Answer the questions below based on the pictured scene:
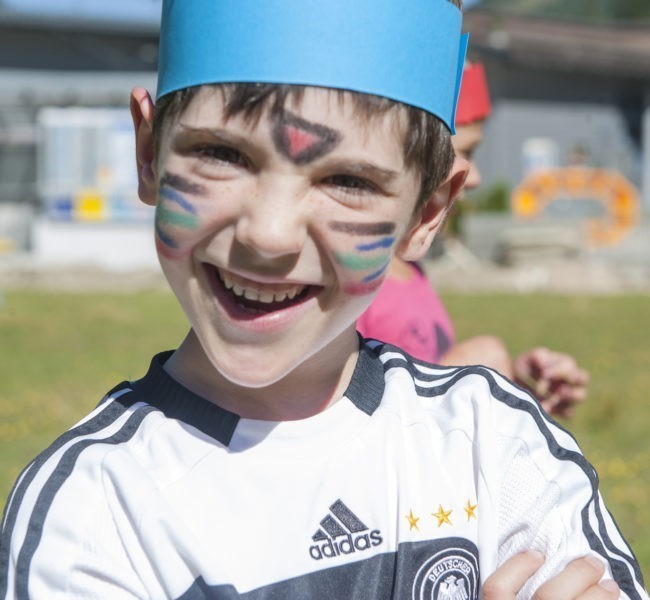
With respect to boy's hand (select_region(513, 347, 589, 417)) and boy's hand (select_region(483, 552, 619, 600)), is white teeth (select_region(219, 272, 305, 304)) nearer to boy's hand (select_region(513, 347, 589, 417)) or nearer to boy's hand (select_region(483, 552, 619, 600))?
boy's hand (select_region(483, 552, 619, 600))

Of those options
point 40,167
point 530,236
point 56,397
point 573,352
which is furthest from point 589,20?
point 56,397

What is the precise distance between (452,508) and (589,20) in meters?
29.3

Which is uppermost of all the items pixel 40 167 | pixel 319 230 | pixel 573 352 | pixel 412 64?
pixel 412 64

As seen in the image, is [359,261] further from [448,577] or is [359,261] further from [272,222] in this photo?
[448,577]

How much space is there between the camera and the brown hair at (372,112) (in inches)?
63.3

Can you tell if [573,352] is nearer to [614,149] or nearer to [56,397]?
[56,397]

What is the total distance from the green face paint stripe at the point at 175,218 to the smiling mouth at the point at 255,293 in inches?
3.0

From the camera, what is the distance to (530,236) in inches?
715

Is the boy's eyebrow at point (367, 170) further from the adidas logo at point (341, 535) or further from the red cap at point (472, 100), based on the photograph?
the red cap at point (472, 100)

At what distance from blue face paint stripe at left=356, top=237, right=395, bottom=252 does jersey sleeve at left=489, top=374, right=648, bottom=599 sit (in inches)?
15.9

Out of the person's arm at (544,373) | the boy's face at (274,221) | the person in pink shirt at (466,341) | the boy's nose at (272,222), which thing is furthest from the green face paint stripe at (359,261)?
the person's arm at (544,373)

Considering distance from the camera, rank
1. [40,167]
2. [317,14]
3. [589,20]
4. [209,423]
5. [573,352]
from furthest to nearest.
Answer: [589,20] < [40,167] < [573,352] < [209,423] < [317,14]

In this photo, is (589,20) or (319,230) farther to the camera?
(589,20)

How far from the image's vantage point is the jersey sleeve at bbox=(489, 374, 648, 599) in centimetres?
184
